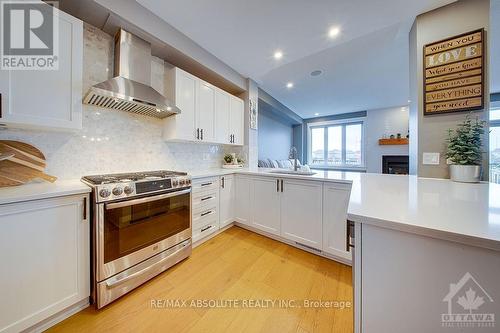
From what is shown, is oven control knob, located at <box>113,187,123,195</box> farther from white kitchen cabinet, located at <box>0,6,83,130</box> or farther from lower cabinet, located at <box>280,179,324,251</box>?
lower cabinet, located at <box>280,179,324,251</box>

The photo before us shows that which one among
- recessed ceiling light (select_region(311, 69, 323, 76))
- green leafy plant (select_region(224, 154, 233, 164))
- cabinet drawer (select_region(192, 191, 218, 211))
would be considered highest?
recessed ceiling light (select_region(311, 69, 323, 76))

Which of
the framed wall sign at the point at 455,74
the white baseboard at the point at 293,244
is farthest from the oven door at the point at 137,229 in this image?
the framed wall sign at the point at 455,74

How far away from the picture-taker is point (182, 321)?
1.28 meters

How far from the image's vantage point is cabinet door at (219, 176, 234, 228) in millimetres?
2648

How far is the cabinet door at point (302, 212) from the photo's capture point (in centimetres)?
205

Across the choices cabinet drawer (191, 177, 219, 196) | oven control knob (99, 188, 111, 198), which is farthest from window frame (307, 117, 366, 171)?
oven control knob (99, 188, 111, 198)

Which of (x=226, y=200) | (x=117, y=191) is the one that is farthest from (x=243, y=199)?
(x=117, y=191)

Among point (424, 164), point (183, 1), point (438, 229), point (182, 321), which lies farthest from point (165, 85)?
point (424, 164)

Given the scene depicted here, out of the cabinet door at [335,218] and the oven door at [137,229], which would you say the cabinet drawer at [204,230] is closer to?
the oven door at [137,229]

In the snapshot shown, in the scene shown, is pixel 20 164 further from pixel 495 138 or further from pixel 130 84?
pixel 495 138

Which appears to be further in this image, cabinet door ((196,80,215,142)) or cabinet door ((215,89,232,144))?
cabinet door ((215,89,232,144))

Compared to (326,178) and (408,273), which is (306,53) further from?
(408,273)

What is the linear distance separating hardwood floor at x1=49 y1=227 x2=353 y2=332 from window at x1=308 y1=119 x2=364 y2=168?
5.46 metres

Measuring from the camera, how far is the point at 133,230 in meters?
1.52
